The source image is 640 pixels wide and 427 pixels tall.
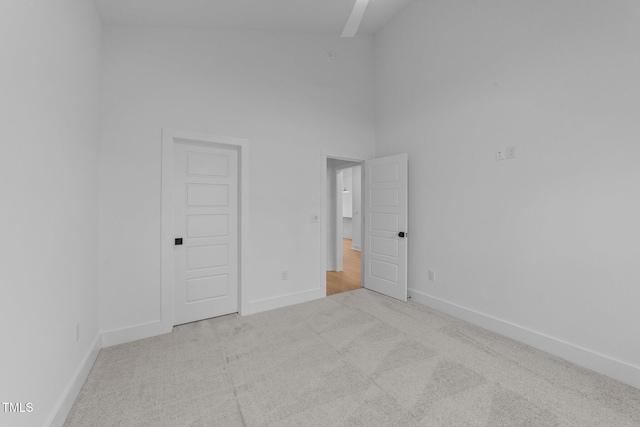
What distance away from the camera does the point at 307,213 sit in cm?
378

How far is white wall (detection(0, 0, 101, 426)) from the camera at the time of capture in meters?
1.17

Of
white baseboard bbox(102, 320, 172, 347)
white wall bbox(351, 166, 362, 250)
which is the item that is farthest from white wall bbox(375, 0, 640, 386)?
white wall bbox(351, 166, 362, 250)

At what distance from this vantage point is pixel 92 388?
197cm

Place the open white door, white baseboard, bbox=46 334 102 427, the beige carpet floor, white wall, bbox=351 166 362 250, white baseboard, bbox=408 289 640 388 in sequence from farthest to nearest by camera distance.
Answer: white wall, bbox=351 166 362 250 < the open white door < white baseboard, bbox=408 289 640 388 < the beige carpet floor < white baseboard, bbox=46 334 102 427

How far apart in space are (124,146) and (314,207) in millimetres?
2215

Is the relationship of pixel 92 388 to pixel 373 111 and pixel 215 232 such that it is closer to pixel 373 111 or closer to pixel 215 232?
pixel 215 232

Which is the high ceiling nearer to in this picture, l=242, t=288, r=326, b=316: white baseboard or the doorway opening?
the doorway opening

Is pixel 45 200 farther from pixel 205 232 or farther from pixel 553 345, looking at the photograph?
pixel 553 345

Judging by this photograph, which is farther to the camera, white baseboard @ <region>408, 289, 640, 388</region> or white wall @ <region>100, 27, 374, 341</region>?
white wall @ <region>100, 27, 374, 341</region>

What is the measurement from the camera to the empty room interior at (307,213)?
1662 mm

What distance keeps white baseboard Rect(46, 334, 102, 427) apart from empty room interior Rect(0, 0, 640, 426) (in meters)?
0.02

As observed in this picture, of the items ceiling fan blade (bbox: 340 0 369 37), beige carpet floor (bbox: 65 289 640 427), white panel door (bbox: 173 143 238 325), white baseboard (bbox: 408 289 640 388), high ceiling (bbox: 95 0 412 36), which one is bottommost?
beige carpet floor (bbox: 65 289 640 427)

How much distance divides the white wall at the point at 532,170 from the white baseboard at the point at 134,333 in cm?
307

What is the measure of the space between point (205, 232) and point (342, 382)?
2126 millimetres
